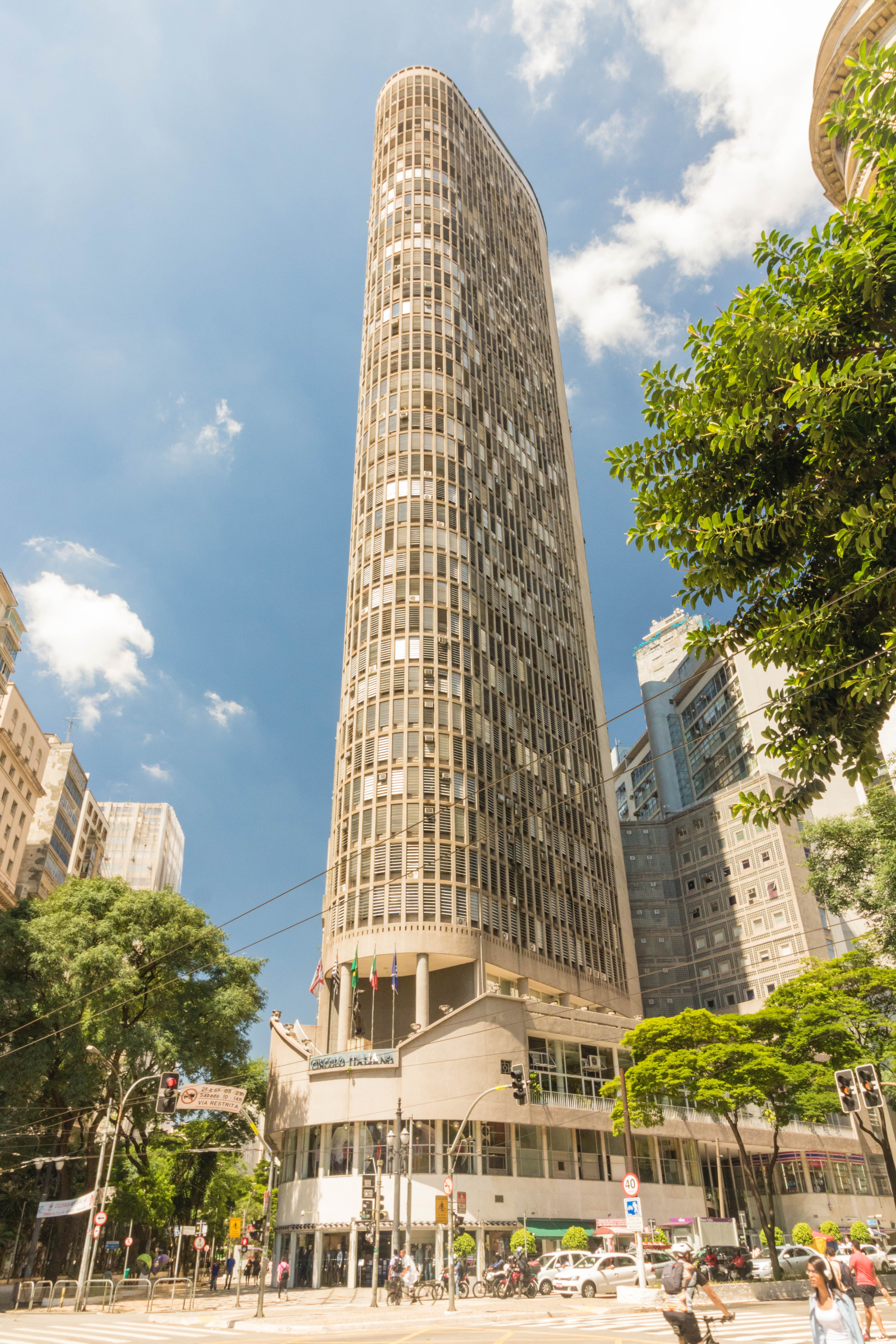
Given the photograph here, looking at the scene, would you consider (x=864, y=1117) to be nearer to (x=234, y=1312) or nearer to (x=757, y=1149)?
(x=757, y=1149)

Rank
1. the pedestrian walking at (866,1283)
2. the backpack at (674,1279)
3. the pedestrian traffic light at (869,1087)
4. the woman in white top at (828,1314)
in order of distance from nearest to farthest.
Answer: the woman in white top at (828,1314) → the backpack at (674,1279) → the pedestrian walking at (866,1283) → the pedestrian traffic light at (869,1087)

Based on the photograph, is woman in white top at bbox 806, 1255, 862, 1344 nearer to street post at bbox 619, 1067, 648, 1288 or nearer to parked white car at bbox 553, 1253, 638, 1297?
street post at bbox 619, 1067, 648, 1288

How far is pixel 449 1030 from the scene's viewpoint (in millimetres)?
47500

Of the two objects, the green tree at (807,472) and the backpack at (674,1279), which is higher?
the green tree at (807,472)

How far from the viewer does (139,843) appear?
5507 inches

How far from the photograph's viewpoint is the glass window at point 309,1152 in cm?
4553

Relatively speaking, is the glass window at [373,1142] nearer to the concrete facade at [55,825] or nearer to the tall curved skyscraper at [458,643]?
the tall curved skyscraper at [458,643]

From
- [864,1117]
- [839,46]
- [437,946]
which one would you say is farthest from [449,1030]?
[839,46]

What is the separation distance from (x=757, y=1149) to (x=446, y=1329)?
48.2 metres

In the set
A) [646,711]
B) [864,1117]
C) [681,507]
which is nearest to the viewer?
[681,507]

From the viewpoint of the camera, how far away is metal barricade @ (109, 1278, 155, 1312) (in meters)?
35.8

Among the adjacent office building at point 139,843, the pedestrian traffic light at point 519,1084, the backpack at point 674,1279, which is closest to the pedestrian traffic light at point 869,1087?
the backpack at point 674,1279

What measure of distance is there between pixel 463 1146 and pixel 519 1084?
1856 cm

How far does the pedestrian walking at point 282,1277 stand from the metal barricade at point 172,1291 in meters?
3.99
